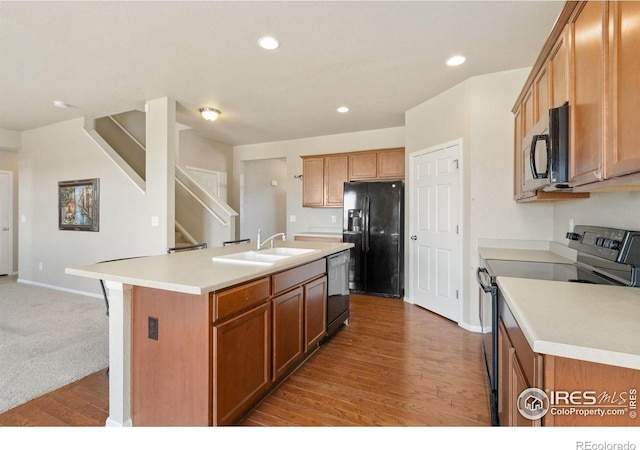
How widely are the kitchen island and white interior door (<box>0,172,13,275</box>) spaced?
610 centimetres

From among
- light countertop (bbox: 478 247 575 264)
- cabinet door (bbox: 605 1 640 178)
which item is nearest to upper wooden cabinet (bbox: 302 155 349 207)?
light countertop (bbox: 478 247 575 264)

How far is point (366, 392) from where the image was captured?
6.65 ft

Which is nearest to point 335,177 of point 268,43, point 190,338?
point 268,43

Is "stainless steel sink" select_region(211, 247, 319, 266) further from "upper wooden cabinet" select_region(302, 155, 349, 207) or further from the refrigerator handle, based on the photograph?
"upper wooden cabinet" select_region(302, 155, 349, 207)

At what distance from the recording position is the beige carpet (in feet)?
7.00

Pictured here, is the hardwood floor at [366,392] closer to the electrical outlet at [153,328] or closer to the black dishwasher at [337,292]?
the black dishwasher at [337,292]

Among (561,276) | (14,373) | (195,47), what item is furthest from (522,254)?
(14,373)

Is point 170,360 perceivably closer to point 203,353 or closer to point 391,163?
point 203,353

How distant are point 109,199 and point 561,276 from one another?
4.94 m

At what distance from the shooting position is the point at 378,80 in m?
3.10

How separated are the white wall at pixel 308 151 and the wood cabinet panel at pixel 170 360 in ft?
13.1

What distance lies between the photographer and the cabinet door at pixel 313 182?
16.9 feet

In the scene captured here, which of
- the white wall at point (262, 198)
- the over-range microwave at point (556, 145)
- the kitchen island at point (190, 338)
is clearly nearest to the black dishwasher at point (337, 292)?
the kitchen island at point (190, 338)

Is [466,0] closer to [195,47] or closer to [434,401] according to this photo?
[195,47]
